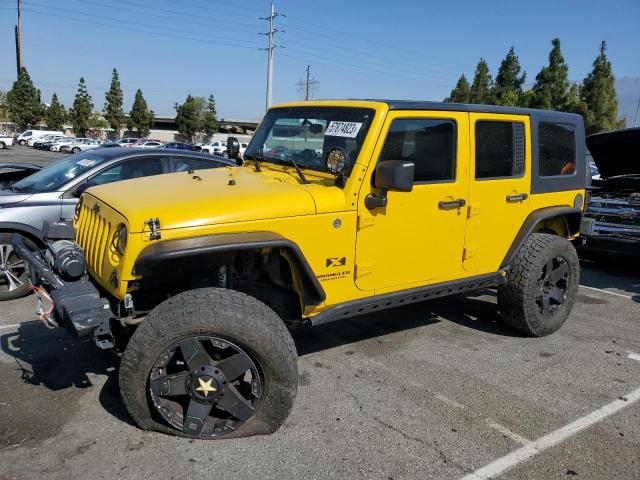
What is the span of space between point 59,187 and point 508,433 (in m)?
4.87

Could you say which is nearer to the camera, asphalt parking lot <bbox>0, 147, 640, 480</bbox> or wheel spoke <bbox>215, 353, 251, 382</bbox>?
asphalt parking lot <bbox>0, 147, 640, 480</bbox>

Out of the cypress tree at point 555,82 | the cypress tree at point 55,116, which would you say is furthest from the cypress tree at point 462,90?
the cypress tree at point 55,116

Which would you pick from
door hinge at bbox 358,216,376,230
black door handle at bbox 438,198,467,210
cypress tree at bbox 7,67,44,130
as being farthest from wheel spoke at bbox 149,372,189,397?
cypress tree at bbox 7,67,44,130

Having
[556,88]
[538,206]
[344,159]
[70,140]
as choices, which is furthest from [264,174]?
[70,140]

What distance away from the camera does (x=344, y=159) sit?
3436mm

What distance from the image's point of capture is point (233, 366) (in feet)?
9.49

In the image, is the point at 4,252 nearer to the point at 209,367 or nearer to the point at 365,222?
the point at 209,367

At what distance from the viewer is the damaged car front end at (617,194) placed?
7.11m

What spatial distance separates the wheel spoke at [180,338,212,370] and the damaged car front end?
19.6 feet

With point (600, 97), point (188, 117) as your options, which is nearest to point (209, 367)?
point (600, 97)

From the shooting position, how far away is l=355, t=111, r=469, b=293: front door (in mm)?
3516

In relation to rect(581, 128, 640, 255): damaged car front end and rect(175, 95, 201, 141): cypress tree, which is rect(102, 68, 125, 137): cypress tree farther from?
rect(581, 128, 640, 255): damaged car front end

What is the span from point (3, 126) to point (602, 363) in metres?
75.8

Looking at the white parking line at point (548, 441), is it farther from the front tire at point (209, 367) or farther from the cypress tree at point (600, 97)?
the cypress tree at point (600, 97)
